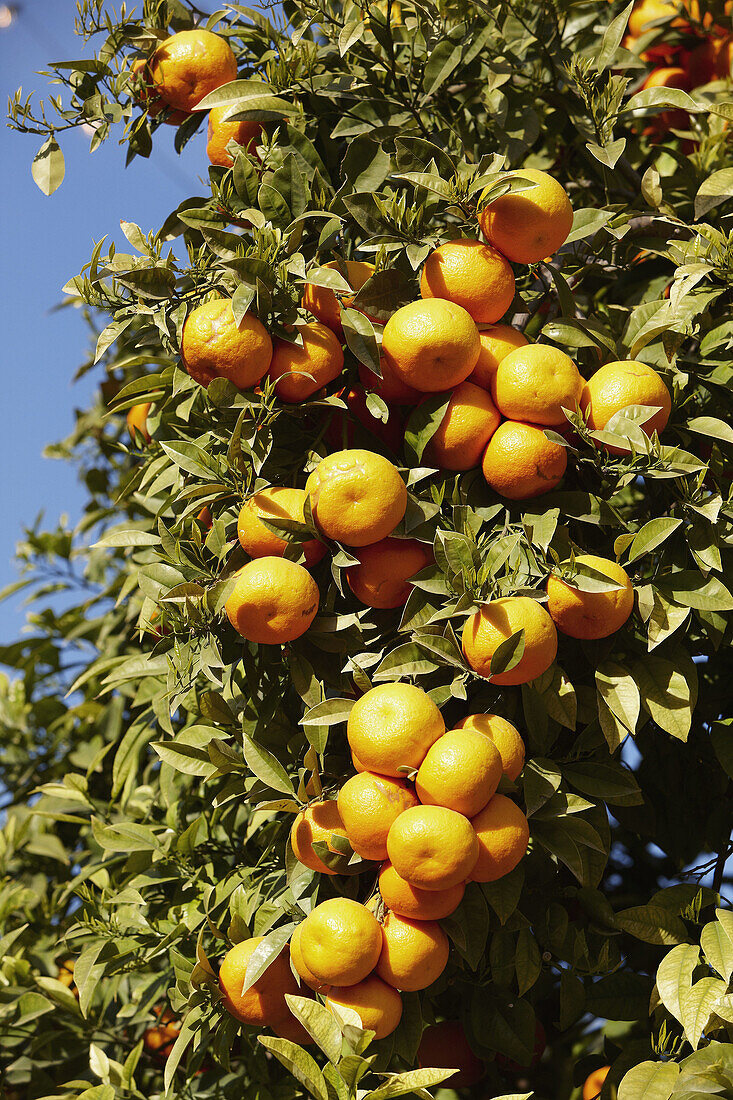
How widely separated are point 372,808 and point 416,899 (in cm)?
11

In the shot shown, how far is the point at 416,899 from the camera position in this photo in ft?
3.50

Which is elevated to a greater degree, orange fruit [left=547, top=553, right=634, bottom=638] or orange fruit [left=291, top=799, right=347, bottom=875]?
orange fruit [left=547, top=553, right=634, bottom=638]

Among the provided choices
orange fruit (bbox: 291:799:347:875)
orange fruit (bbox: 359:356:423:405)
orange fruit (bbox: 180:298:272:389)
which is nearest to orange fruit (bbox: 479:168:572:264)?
orange fruit (bbox: 359:356:423:405)

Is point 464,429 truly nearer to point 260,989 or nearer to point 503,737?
point 503,737

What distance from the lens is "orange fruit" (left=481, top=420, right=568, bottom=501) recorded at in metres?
1.22

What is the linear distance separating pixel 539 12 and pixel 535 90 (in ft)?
0.43

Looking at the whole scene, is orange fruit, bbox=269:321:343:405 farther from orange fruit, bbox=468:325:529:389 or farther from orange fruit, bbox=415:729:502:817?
orange fruit, bbox=415:729:502:817

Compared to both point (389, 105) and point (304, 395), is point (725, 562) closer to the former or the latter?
point (304, 395)

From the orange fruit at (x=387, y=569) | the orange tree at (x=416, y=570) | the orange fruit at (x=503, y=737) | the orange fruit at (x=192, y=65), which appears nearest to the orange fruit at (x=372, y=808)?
the orange tree at (x=416, y=570)

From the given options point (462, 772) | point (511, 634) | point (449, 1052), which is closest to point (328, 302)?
point (511, 634)


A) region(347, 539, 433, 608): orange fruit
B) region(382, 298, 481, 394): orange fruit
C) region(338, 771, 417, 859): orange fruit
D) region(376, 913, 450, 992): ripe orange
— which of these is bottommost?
region(376, 913, 450, 992): ripe orange

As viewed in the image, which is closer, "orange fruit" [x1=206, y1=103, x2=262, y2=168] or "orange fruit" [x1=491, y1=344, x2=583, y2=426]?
"orange fruit" [x1=491, y1=344, x2=583, y2=426]

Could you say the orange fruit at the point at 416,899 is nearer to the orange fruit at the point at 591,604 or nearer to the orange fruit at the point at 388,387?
the orange fruit at the point at 591,604

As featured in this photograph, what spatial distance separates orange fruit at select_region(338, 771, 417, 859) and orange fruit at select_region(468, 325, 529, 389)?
0.57 metres
